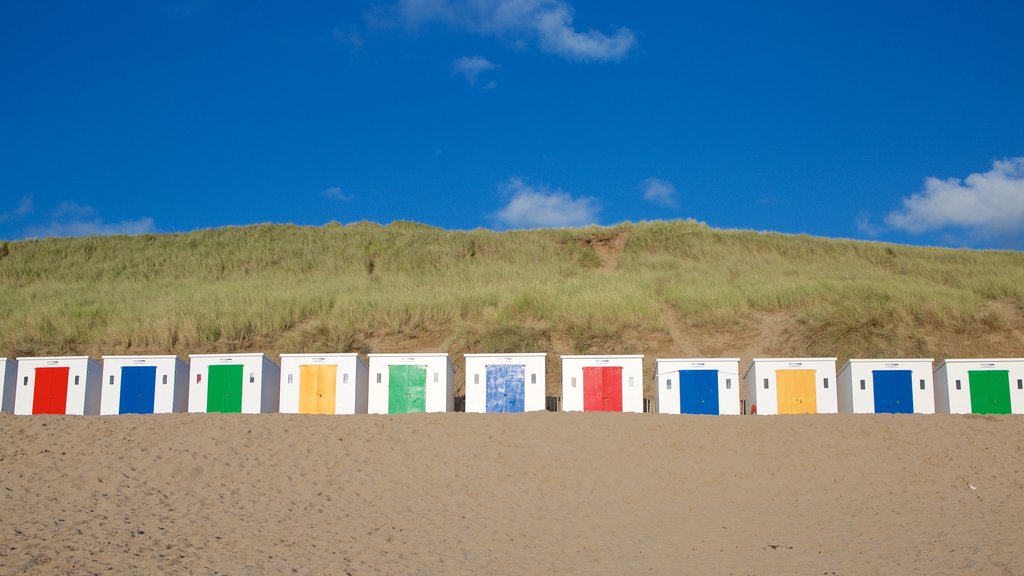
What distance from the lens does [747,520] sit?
17.7 meters

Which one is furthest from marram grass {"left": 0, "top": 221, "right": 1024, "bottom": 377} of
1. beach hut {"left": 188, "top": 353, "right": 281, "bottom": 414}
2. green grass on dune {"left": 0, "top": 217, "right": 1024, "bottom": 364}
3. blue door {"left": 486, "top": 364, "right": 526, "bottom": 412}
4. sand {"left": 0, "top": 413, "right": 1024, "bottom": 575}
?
sand {"left": 0, "top": 413, "right": 1024, "bottom": 575}

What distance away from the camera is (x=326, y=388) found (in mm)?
25344

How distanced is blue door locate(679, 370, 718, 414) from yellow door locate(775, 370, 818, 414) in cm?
166

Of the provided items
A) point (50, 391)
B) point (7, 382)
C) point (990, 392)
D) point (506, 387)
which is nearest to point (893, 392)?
point (990, 392)

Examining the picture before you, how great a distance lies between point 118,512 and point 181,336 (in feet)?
67.6

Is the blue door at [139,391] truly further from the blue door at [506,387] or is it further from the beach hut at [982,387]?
the beach hut at [982,387]

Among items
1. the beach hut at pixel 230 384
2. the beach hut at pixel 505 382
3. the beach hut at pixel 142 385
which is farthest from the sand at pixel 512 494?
the beach hut at pixel 142 385

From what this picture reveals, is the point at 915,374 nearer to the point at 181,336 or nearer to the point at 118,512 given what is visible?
the point at 118,512

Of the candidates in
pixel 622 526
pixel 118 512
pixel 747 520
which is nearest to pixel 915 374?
pixel 747 520

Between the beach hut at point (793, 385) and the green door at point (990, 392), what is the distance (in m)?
3.34

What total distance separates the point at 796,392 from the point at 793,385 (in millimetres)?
188

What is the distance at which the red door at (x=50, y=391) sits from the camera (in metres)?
26.1

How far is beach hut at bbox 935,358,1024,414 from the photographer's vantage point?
82.3 feet

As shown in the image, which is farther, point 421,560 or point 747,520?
point 747,520
